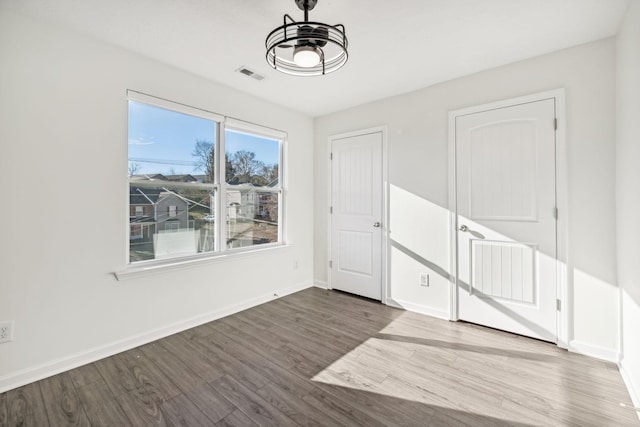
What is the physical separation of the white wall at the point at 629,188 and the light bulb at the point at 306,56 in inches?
78.6

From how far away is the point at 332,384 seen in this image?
6.46 feet

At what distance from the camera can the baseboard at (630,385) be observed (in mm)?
1743

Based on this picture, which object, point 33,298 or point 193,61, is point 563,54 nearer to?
point 193,61

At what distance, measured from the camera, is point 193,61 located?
8.69 ft

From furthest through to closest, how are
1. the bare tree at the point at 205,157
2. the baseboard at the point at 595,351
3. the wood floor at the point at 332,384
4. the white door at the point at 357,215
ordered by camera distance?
the white door at the point at 357,215 < the bare tree at the point at 205,157 < the baseboard at the point at 595,351 < the wood floor at the point at 332,384

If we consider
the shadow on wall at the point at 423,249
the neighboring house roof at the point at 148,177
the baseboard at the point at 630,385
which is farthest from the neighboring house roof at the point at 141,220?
the baseboard at the point at 630,385

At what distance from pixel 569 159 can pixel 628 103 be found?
0.56 m

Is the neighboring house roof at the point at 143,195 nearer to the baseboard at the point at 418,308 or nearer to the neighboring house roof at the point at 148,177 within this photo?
the neighboring house roof at the point at 148,177

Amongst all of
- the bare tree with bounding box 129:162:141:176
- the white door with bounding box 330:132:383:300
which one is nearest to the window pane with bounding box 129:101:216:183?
the bare tree with bounding box 129:162:141:176

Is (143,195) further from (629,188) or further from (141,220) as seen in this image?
(629,188)

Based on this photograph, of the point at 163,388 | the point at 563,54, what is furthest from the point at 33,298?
the point at 563,54

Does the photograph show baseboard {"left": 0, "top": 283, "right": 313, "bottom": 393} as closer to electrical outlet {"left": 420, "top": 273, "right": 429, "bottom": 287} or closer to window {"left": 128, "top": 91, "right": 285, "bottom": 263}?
window {"left": 128, "top": 91, "right": 285, "bottom": 263}

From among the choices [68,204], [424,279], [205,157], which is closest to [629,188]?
[424,279]

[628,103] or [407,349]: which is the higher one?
[628,103]
